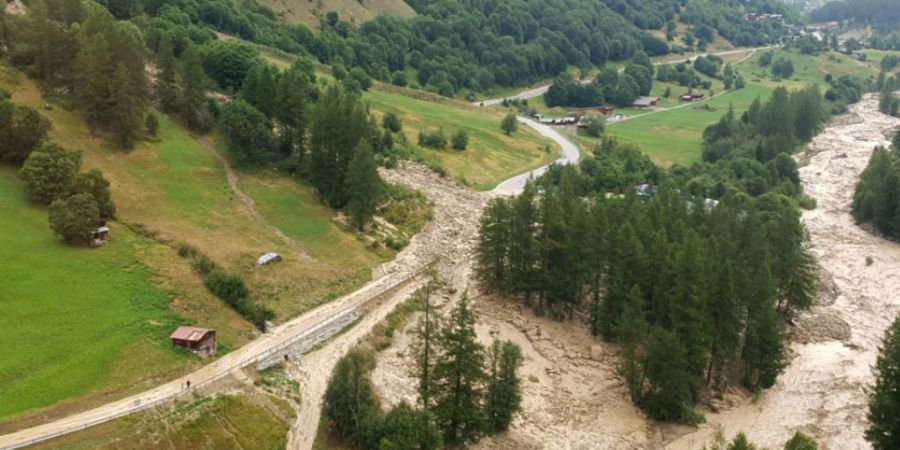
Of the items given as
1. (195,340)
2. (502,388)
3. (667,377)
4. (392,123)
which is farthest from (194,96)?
(667,377)

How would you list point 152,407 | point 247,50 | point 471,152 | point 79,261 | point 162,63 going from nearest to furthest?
point 152,407 → point 79,261 → point 162,63 → point 247,50 → point 471,152

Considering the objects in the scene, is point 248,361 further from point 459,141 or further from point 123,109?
point 459,141

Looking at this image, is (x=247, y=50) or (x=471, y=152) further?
(x=471, y=152)

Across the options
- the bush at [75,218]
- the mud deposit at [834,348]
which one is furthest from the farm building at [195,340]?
the mud deposit at [834,348]

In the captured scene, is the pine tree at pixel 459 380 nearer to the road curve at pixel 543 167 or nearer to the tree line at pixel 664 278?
the tree line at pixel 664 278

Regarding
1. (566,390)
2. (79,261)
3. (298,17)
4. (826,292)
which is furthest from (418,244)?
(298,17)

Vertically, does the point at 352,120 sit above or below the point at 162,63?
below

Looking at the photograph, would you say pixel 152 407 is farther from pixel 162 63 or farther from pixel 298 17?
pixel 298 17
